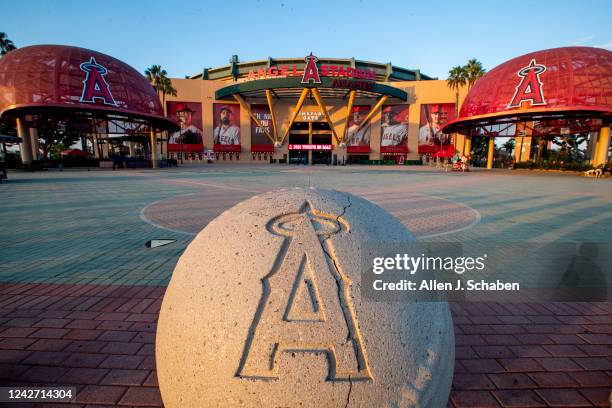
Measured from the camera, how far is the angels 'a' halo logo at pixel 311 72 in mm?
42344

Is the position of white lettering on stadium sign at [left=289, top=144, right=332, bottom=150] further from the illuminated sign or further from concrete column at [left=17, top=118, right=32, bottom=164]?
concrete column at [left=17, top=118, right=32, bottom=164]

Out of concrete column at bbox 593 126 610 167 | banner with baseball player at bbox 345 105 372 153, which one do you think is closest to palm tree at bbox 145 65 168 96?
banner with baseball player at bbox 345 105 372 153

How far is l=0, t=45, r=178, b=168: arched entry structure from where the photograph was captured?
81.1 ft

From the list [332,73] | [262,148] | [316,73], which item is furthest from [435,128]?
[262,148]

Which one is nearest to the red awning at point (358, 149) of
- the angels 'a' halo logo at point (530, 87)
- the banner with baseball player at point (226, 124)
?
the banner with baseball player at point (226, 124)

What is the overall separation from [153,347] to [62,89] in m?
32.4

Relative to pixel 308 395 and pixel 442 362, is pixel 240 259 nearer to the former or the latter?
pixel 308 395

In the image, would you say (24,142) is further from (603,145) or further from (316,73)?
(603,145)

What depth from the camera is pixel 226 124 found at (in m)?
53.6

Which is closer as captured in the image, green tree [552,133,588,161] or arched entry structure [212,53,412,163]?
arched entry structure [212,53,412,163]

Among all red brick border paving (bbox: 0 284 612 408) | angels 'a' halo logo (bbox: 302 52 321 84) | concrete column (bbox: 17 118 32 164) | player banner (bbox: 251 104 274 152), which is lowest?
red brick border paving (bbox: 0 284 612 408)

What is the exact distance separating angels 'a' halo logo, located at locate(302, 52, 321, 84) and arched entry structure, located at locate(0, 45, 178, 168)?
22.1 meters

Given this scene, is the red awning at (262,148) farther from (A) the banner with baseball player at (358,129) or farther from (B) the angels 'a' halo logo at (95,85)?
(B) the angels 'a' halo logo at (95,85)

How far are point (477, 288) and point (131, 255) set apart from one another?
5.95m
